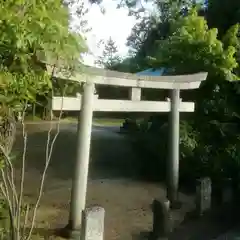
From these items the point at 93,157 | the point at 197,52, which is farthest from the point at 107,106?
the point at 93,157

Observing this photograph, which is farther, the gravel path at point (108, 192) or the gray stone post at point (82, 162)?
the gravel path at point (108, 192)

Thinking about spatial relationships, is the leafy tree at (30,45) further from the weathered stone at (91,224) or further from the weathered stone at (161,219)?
the weathered stone at (161,219)

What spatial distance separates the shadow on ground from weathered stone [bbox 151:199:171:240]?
3094 millimetres

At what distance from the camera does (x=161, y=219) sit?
17.0 ft

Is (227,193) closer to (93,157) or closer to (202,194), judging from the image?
(202,194)

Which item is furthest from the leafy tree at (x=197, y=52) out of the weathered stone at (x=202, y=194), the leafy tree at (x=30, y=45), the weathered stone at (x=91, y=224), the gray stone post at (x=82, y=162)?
the leafy tree at (x=30, y=45)

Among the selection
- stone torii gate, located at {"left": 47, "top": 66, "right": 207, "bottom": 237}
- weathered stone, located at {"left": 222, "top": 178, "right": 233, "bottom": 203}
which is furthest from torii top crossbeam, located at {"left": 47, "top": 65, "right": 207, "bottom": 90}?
weathered stone, located at {"left": 222, "top": 178, "right": 233, "bottom": 203}

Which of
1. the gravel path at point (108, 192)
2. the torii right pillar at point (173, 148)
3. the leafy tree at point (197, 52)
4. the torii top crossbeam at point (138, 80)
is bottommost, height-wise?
the gravel path at point (108, 192)

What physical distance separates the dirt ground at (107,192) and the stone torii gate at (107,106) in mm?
600

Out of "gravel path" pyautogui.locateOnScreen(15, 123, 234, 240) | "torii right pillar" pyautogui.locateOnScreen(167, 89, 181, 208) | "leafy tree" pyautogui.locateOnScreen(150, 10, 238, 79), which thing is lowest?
"gravel path" pyautogui.locateOnScreen(15, 123, 234, 240)

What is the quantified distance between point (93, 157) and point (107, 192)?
4910mm

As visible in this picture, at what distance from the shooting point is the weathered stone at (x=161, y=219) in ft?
16.8

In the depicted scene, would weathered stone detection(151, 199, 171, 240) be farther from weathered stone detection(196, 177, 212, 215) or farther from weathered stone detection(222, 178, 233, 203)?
weathered stone detection(222, 178, 233, 203)

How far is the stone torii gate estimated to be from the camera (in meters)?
5.13
